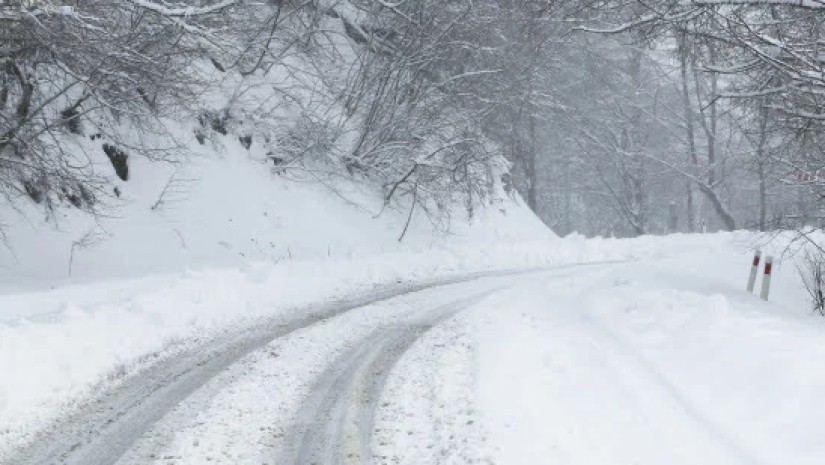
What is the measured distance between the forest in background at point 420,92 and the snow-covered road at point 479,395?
11.8ft

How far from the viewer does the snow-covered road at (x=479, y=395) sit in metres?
5.35

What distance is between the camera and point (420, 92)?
869 inches

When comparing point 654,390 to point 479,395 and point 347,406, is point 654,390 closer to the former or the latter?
point 479,395

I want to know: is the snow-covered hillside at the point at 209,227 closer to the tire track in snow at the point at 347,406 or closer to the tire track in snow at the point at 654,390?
the tire track in snow at the point at 347,406

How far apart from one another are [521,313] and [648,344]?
8.74 feet

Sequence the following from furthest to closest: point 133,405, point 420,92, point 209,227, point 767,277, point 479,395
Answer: point 420,92 → point 209,227 → point 767,277 → point 479,395 → point 133,405

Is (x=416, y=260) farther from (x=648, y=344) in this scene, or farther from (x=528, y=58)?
(x=528, y=58)

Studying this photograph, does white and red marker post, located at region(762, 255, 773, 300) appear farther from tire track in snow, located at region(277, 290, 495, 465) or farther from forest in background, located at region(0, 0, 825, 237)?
tire track in snow, located at region(277, 290, 495, 465)

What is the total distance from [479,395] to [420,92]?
647 inches

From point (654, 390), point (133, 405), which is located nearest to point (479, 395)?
point (654, 390)

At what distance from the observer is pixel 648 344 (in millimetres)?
8859

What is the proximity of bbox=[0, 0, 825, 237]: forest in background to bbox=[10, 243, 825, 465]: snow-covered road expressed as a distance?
3601mm

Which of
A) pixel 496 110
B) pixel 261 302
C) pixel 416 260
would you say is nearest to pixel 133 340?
pixel 261 302

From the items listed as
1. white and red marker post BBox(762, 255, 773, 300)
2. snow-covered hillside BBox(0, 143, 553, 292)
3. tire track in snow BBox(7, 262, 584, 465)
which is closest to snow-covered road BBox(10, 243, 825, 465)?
A: tire track in snow BBox(7, 262, 584, 465)
